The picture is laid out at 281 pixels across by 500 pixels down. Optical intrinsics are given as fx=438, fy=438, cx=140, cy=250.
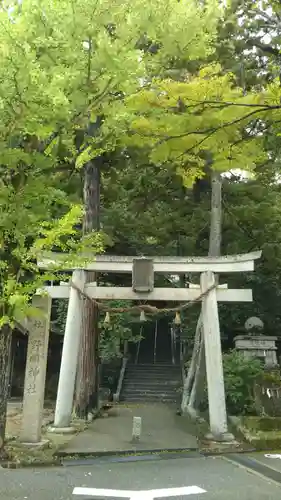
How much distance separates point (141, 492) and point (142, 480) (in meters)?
0.68

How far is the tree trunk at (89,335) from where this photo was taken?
41.7 feet

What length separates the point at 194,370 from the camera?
15227mm

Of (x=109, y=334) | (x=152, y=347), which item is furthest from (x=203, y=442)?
(x=152, y=347)

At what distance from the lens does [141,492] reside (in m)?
6.04

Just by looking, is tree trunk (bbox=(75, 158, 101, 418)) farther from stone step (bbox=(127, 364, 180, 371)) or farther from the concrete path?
stone step (bbox=(127, 364, 180, 371))

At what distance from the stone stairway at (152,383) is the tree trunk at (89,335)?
656cm

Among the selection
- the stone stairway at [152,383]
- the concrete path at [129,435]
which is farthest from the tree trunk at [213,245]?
the stone stairway at [152,383]

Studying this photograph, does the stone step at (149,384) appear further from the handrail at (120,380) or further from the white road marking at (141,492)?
the white road marking at (141,492)

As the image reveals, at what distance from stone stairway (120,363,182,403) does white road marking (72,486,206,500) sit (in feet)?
46.4

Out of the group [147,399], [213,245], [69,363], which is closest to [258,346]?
[213,245]

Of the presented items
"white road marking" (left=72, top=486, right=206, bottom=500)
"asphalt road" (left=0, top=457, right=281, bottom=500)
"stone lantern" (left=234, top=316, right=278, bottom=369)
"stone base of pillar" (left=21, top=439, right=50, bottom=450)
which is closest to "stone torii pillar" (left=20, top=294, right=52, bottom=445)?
"stone base of pillar" (left=21, top=439, right=50, bottom=450)

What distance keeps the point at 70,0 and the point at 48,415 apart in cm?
1364

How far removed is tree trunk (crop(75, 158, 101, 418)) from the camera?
1271cm

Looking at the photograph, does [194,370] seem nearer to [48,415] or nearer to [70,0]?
[48,415]
